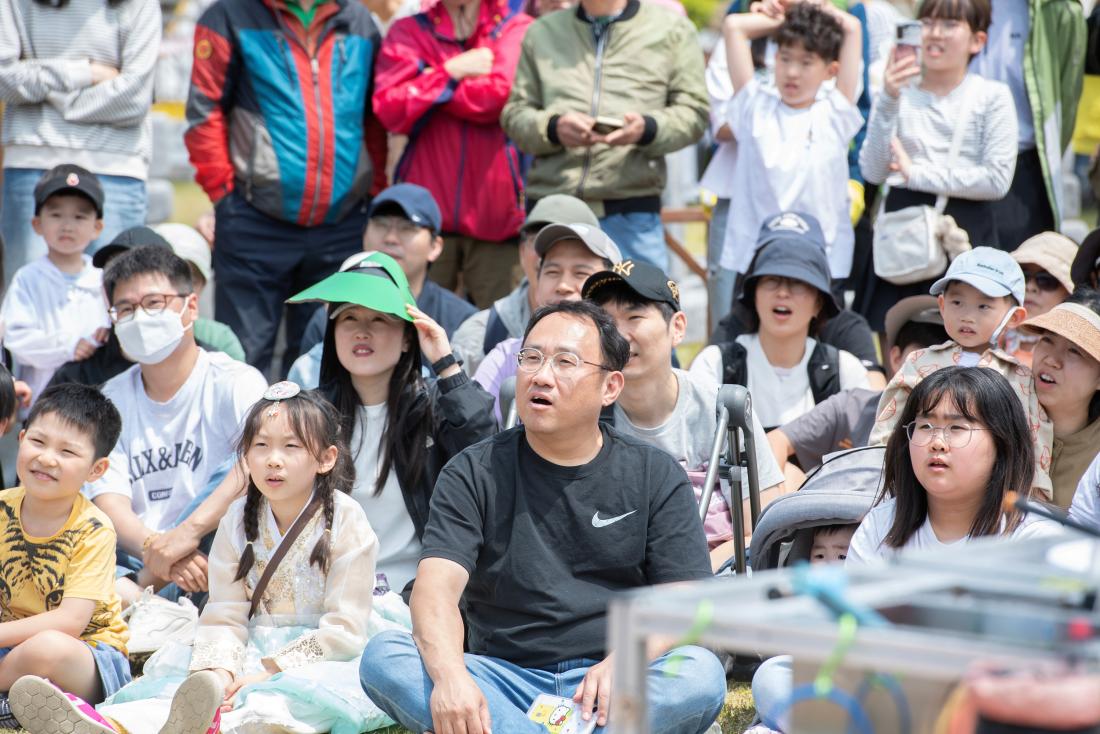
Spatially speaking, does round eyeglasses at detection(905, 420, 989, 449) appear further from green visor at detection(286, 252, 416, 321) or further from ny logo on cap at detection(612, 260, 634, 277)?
green visor at detection(286, 252, 416, 321)

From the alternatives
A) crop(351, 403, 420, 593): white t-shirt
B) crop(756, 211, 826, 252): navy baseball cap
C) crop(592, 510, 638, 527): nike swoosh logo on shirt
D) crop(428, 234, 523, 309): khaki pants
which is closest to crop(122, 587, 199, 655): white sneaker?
crop(351, 403, 420, 593): white t-shirt

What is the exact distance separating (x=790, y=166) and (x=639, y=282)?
74.1 inches

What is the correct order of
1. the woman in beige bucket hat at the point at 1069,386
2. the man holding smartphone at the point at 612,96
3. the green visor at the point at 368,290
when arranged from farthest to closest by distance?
the man holding smartphone at the point at 612,96
the green visor at the point at 368,290
the woman in beige bucket hat at the point at 1069,386

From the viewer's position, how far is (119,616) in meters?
4.72

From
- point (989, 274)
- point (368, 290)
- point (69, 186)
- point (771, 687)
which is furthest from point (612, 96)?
point (771, 687)

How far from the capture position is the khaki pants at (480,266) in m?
7.20

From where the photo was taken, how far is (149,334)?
539cm

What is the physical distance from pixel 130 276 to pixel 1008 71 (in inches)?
164

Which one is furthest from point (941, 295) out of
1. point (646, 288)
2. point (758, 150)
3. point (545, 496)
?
point (545, 496)

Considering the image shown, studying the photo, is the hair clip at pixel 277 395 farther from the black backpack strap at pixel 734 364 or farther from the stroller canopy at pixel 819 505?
the black backpack strap at pixel 734 364

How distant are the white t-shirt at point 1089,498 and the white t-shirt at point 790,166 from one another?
7.90 ft

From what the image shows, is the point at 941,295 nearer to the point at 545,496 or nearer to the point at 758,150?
the point at 758,150

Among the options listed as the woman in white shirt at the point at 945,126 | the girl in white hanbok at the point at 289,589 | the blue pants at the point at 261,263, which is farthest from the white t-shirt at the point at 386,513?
the woman in white shirt at the point at 945,126

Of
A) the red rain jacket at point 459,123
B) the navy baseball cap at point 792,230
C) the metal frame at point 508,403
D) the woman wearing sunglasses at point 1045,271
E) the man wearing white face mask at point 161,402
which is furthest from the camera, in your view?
the red rain jacket at point 459,123
